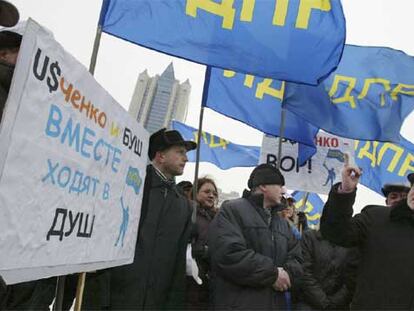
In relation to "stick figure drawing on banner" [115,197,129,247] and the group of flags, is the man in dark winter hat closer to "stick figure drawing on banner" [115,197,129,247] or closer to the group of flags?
the group of flags

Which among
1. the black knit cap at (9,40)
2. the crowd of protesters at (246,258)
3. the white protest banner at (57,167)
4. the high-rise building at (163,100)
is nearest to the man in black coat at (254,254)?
the crowd of protesters at (246,258)

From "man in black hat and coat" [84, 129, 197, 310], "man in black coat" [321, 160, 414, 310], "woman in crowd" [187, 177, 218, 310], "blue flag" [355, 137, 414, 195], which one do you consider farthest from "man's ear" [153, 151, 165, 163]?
"blue flag" [355, 137, 414, 195]

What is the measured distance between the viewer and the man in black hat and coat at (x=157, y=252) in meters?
2.75

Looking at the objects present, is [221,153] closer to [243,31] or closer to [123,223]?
[243,31]

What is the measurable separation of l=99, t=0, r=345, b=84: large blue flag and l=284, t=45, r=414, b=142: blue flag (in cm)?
135

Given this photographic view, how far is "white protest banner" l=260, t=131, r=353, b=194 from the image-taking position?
6263 mm

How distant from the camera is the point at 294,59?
416 cm

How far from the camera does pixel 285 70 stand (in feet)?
13.5

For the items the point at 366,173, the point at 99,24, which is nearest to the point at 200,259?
the point at 99,24

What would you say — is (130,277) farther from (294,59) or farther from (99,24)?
(294,59)

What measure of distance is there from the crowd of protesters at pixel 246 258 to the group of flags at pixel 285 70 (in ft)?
3.45

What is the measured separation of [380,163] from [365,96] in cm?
240

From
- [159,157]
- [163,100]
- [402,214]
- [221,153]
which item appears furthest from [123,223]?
[163,100]

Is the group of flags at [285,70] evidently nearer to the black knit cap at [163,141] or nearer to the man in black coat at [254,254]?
the black knit cap at [163,141]
